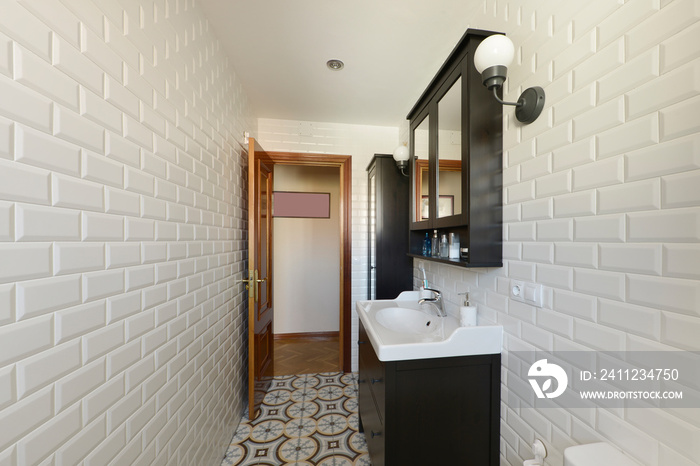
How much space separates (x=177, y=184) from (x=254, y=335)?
Answer: 1.27 metres

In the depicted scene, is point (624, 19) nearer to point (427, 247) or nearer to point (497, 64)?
point (497, 64)

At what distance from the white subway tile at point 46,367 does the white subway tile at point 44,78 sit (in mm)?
601

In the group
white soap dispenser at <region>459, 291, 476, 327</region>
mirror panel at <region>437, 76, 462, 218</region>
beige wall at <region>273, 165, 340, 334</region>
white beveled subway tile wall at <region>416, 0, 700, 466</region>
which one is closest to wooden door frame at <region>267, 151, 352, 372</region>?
beige wall at <region>273, 165, 340, 334</region>

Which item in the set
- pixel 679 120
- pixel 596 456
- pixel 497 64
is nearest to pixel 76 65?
pixel 497 64

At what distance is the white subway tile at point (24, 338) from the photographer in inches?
22.8

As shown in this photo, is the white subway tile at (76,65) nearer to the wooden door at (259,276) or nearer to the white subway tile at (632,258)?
the wooden door at (259,276)

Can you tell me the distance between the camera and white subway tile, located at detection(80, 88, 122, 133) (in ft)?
2.52

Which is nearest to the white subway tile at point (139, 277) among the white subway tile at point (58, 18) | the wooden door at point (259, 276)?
the white subway tile at point (58, 18)

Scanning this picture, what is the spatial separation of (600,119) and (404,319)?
1.37m

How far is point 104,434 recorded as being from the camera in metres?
0.84


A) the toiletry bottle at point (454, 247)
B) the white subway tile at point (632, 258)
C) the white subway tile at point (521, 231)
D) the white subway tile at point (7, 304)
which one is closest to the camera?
the white subway tile at point (7, 304)

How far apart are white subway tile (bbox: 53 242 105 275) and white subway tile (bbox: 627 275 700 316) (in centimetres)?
141

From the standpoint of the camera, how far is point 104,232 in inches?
33.0

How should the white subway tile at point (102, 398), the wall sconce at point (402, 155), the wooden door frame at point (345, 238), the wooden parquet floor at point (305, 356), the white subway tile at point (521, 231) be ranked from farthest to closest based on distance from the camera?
the wooden parquet floor at point (305, 356) → the wooden door frame at point (345, 238) → the wall sconce at point (402, 155) → the white subway tile at point (521, 231) → the white subway tile at point (102, 398)
